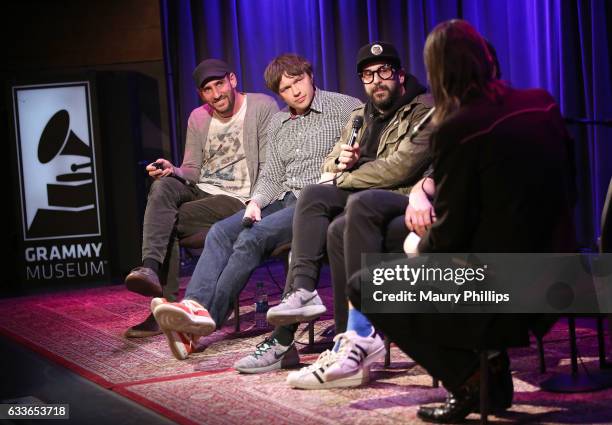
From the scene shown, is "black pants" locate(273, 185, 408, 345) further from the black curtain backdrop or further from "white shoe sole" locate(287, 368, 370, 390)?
the black curtain backdrop

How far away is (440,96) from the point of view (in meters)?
2.38

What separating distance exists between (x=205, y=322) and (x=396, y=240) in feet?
2.70

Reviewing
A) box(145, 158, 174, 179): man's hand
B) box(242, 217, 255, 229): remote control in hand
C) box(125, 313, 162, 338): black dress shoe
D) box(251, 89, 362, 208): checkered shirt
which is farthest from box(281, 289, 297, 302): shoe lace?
box(145, 158, 174, 179): man's hand

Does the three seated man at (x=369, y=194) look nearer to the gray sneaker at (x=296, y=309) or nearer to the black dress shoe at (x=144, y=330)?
the gray sneaker at (x=296, y=309)

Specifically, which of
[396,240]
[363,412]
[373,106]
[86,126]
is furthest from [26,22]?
[363,412]

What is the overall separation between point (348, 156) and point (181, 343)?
95cm

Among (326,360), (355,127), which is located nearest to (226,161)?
(355,127)

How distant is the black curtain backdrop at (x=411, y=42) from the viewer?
15.7 ft

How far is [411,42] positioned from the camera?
5559 mm

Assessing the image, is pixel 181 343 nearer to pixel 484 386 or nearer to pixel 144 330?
pixel 144 330

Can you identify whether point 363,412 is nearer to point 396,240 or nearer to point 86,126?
point 396,240

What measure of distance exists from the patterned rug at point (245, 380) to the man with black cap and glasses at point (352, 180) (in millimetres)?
207

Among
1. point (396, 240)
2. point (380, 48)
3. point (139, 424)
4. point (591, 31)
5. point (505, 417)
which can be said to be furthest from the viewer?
point (591, 31)

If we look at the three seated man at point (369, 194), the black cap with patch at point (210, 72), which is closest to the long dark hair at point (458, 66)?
the three seated man at point (369, 194)
